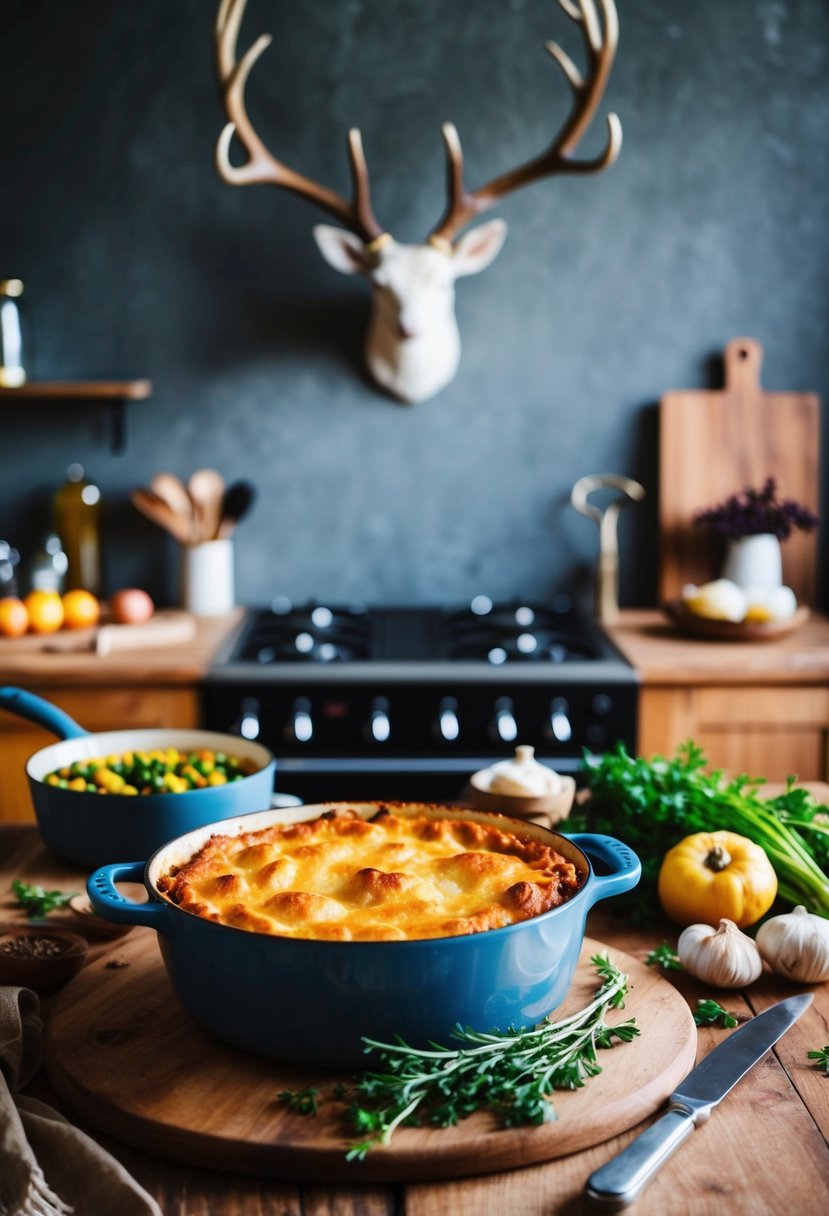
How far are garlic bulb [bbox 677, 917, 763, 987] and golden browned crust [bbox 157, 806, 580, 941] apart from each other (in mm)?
175

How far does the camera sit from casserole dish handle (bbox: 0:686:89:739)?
153 centimetres

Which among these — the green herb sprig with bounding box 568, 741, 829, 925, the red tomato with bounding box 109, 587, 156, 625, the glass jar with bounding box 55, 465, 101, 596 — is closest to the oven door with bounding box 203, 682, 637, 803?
the red tomato with bounding box 109, 587, 156, 625

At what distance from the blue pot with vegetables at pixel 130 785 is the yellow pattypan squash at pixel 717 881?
0.48 meters

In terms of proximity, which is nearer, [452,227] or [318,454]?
[452,227]

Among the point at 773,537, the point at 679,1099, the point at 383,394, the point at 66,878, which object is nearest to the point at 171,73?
the point at 383,394

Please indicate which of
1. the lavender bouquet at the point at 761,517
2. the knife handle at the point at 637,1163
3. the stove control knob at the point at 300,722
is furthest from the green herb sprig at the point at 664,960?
the lavender bouquet at the point at 761,517

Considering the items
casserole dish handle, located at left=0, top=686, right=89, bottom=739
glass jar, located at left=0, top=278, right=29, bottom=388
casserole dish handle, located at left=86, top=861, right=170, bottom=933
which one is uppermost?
glass jar, located at left=0, top=278, right=29, bottom=388

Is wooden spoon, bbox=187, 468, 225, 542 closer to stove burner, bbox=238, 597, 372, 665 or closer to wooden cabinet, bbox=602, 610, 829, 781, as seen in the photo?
stove burner, bbox=238, 597, 372, 665

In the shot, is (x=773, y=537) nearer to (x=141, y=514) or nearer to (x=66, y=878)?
(x=141, y=514)

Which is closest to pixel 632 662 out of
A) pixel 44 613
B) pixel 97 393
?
pixel 44 613

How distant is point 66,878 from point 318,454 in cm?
208

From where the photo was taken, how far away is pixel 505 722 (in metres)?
2.72

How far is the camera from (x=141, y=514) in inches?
134

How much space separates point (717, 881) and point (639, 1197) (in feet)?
1.49
